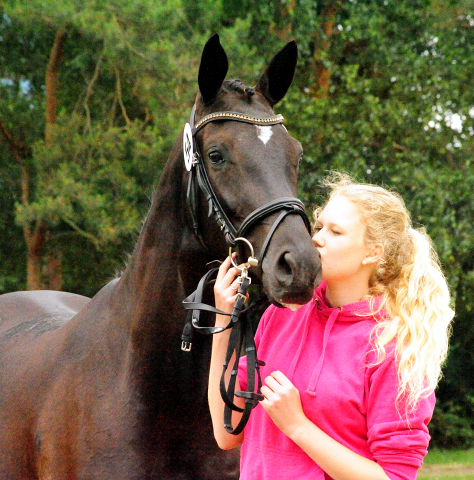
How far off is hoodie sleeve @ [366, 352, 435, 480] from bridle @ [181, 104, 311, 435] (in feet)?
1.15

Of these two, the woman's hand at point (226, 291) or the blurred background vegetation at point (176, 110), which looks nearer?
the woman's hand at point (226, 291)

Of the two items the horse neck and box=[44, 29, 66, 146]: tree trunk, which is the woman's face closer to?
the horse neck

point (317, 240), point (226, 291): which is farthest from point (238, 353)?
point (317, 240)

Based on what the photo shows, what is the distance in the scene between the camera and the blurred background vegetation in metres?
8.78

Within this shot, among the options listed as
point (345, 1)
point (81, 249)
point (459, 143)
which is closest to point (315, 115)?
point (459, 143)

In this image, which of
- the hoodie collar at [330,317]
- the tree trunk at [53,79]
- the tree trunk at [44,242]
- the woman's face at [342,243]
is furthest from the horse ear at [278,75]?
the tree trunk at [53,79]

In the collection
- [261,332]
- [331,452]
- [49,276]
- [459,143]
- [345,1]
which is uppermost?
[345,1]

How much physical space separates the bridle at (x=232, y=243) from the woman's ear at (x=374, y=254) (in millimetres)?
212

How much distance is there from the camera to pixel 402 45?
10633 millimetres

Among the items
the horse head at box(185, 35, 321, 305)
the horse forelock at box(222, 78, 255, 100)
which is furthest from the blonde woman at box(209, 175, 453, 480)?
the horse forelock at box(222, 78, 255, 100)

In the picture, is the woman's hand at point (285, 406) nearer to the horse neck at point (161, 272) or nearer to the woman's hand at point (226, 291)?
the woman's hand at point (226, 291)

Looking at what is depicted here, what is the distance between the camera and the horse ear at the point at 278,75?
2465 millimetres

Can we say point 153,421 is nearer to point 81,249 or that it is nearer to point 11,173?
point 81,249

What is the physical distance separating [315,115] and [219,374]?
308 inches
